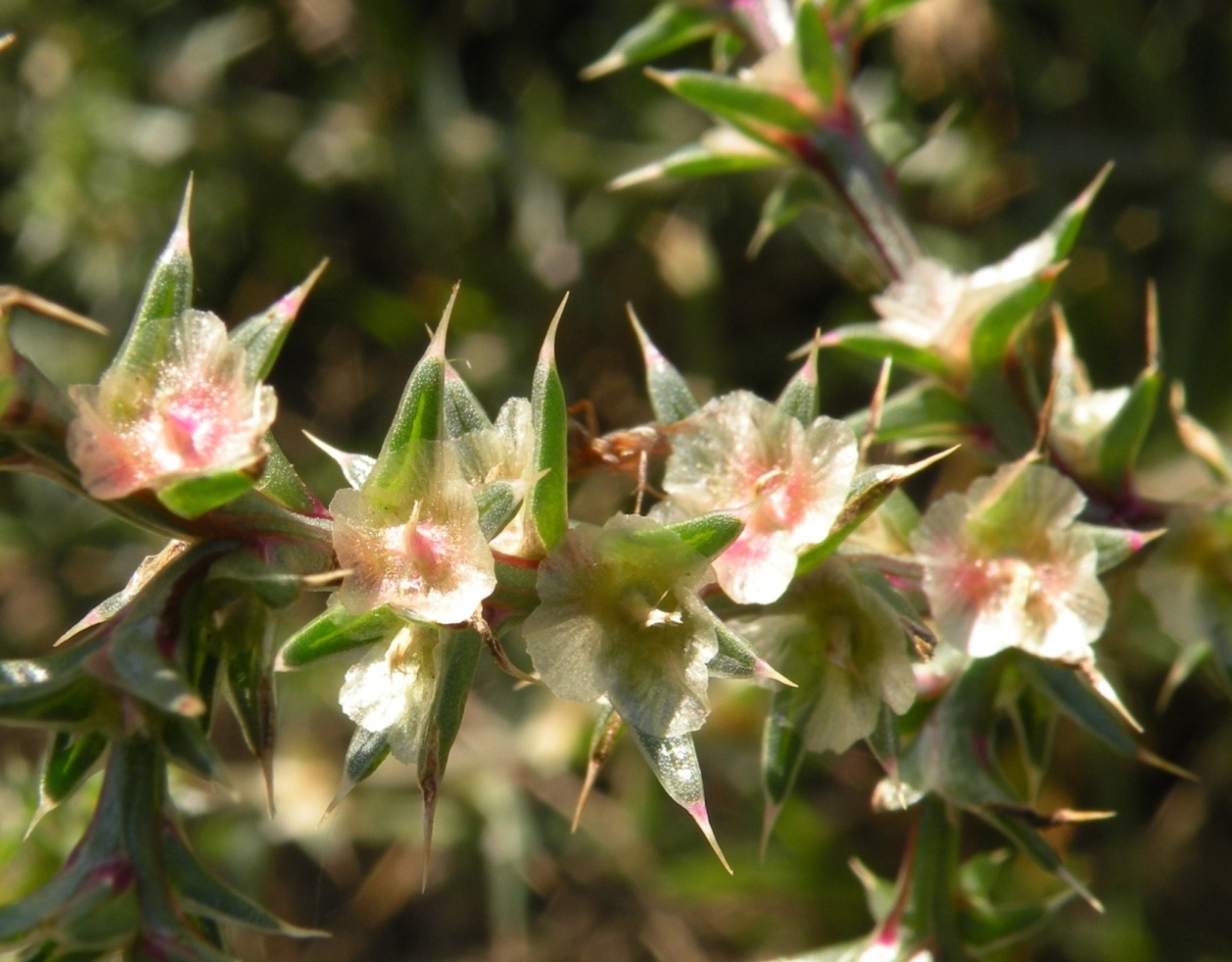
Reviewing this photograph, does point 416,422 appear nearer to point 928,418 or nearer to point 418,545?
point 418,545

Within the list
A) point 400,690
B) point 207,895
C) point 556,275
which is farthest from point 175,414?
point 556,275

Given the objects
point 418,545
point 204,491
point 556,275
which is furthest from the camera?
point 556,275

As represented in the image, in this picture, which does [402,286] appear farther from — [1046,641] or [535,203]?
[1046,641]

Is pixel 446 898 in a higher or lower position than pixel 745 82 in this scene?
lower

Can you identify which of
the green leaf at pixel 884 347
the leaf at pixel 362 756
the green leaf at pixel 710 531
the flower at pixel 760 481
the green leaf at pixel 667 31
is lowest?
the leaf at pixel 362 756

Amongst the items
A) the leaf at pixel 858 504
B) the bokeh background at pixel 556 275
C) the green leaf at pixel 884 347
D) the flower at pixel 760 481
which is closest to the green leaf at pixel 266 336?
the flower at pixel 760 481

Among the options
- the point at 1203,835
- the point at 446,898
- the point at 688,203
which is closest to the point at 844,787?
the point at 1203,835

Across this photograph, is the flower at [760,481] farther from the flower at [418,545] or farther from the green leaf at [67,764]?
the green leaf at [67,764]
